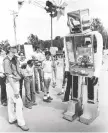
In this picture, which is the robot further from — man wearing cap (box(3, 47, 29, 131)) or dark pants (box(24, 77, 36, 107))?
dark pants (box(24, 77, 36, 107))

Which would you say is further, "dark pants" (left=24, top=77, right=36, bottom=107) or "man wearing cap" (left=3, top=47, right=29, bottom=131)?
"dark pants" (left=24, top=77, right=36, bottom=107)

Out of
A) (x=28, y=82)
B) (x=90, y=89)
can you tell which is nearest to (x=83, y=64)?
(x=90, y=89)

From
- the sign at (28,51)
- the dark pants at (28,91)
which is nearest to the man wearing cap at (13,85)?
the dark pants at (28,91)

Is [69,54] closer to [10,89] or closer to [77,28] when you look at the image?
[77,28]

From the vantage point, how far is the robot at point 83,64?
451 centimetres

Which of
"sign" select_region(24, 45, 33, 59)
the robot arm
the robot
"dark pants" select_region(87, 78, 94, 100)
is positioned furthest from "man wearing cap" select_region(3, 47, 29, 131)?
"sign" select_region(24, 45, 33, 59)

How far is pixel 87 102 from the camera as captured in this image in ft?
15.7

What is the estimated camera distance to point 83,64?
4672 millimetres

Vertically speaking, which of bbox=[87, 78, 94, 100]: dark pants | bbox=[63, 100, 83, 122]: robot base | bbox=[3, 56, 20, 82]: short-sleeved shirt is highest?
bbox=[3, 56, 20, 82]: short-sleeved shirt

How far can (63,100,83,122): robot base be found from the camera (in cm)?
479

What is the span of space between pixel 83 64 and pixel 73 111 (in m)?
1.20

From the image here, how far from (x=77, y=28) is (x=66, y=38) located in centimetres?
45

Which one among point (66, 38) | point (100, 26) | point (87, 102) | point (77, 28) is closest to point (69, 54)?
point (66, 38)

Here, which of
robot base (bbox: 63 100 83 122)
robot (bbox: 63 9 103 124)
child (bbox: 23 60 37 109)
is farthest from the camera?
child (bbox: 23 60 37 109)
